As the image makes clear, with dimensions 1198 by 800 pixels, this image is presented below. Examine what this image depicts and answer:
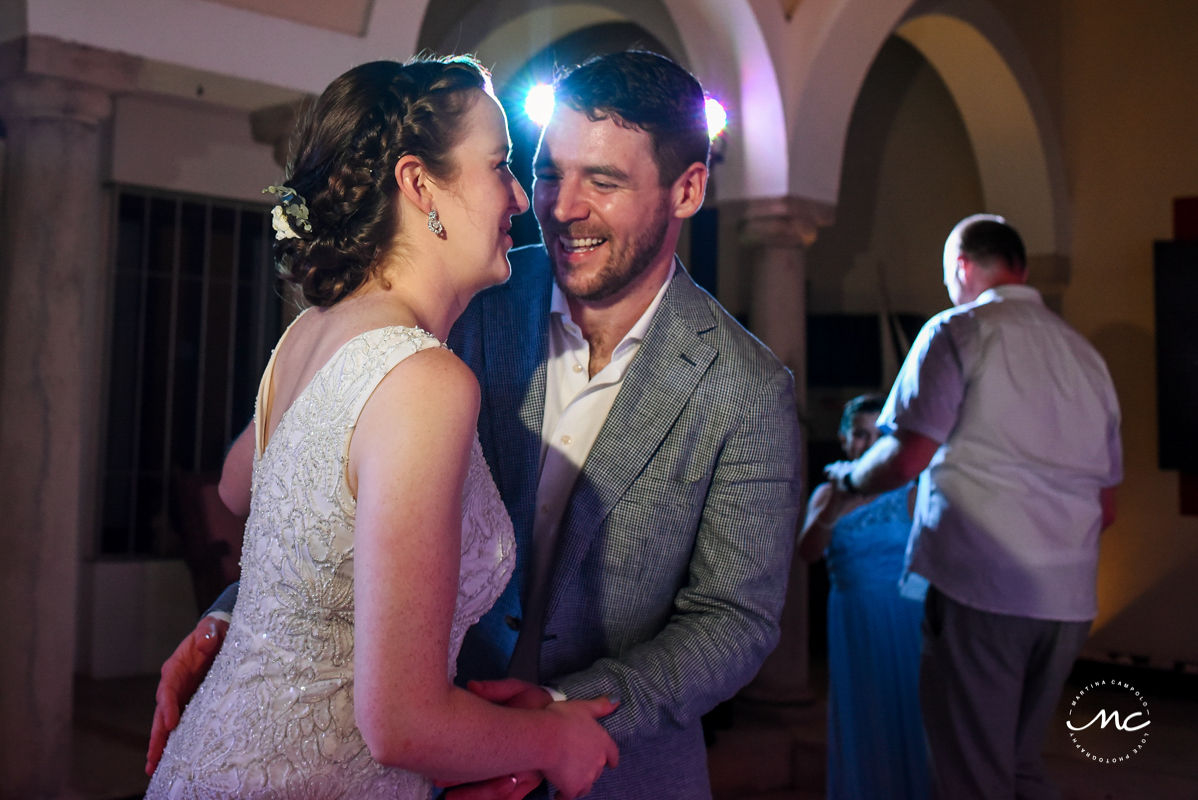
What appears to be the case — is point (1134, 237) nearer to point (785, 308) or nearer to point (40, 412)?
point (785, 308)

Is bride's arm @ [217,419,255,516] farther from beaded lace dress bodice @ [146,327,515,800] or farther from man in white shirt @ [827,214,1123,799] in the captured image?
man in white shirt @ [827,214,1123,799]

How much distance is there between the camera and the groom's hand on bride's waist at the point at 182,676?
1546mm

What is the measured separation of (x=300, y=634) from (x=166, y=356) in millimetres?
6152

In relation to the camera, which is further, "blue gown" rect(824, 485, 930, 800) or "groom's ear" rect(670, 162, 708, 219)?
"blue gown" rect(824, 485, 930, 800)

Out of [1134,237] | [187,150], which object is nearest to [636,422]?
[187,150]

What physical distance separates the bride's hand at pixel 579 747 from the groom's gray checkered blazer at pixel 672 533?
183 mm

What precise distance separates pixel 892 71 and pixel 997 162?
1.36 metres

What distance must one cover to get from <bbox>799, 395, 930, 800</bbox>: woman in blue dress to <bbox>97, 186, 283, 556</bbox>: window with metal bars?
4257 mm

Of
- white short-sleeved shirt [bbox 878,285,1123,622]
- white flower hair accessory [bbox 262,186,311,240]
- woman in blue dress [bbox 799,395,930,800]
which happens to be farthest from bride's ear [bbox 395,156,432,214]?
woman in blue dress [bbox 799,395,930,800]

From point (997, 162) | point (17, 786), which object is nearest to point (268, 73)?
point (17, 786)

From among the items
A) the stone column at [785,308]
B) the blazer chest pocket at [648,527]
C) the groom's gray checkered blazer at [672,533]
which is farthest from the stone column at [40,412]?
the stone column at [785,308]

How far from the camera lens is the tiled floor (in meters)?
4.68

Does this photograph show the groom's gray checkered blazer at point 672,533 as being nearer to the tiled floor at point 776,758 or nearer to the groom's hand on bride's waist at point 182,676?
the groom's hand on bride's waist at point 182,676

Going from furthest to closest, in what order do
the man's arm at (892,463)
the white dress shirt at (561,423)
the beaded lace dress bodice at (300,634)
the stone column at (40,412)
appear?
the stone column at (40,412) → the man's arm at (892,463) → the white dress shirt at (561,423) → the beaded lace dress bodice at (300,634)
